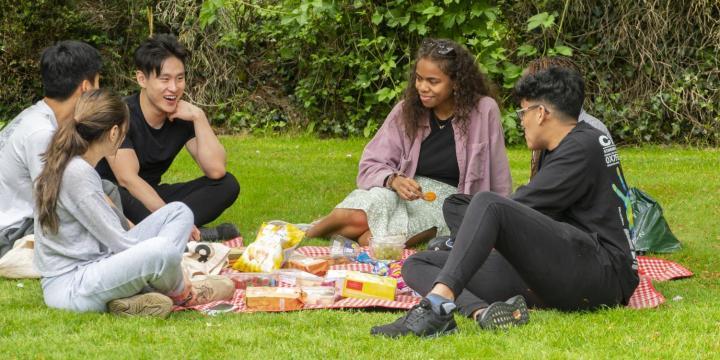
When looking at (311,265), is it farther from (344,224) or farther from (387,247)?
(344,224)

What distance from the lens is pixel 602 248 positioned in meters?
4.72

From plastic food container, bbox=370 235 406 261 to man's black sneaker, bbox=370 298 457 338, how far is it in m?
1.87

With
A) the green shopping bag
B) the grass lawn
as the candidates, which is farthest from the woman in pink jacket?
the grass lawn

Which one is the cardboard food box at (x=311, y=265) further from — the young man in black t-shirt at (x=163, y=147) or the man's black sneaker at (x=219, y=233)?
the man's black sneaker at (x=219, y=233)

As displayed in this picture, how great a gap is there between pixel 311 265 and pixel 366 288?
75 centimetres

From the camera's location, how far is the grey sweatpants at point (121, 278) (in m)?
4.70

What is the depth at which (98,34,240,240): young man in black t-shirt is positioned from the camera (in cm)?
679

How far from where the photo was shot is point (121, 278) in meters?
4.71

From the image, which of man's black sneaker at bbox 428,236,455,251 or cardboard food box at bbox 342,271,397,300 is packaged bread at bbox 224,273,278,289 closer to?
cardboard food box at bbox 342,271,397,300

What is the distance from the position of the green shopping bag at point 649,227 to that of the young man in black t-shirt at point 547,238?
6.38 ft

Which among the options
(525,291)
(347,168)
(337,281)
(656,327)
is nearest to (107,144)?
(337,281)

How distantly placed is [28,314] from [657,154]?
817 centimetres

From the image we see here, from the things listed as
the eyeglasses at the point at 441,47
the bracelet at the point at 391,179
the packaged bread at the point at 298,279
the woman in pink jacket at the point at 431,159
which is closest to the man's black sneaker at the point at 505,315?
the packaged bread at the point at 298,279

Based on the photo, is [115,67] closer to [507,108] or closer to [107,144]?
[507,108]
